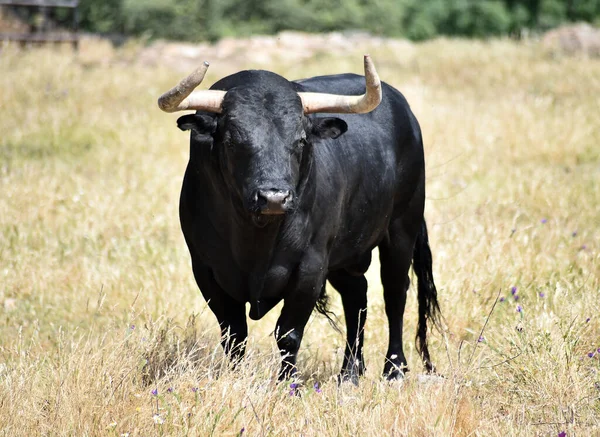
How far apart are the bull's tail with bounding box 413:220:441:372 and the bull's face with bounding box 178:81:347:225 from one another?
5.69 ft

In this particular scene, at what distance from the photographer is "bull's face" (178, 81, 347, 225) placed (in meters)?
3.87

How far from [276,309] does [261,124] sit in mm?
2818

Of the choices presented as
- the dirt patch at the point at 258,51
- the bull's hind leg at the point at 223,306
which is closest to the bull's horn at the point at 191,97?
the bull's hind leg at the point at 223,306

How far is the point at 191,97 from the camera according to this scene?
414 cm

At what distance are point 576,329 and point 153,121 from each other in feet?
25.1

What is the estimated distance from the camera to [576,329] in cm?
489

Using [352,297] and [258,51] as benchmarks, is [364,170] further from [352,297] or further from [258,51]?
[258,51]

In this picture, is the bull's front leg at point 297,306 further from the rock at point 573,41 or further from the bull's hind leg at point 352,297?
the rock at point 573,41

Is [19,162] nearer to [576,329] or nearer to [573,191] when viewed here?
Answer: [573,191]

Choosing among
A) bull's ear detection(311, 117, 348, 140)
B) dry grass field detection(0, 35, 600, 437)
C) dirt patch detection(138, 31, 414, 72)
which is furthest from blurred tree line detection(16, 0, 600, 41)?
bull's ear detection(311, 117, 348, 140)

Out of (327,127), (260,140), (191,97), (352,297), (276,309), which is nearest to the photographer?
(260,140)

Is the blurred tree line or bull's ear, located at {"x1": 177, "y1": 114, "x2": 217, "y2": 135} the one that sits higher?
bull's ear, located at {"x1": 177, "y1": 114, "x2": 217, "y2": 135}

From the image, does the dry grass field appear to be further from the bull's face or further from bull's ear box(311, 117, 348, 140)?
bull's ear box(311, 117, 348, 140)

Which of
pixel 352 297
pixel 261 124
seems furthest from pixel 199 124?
pixel 352 297
